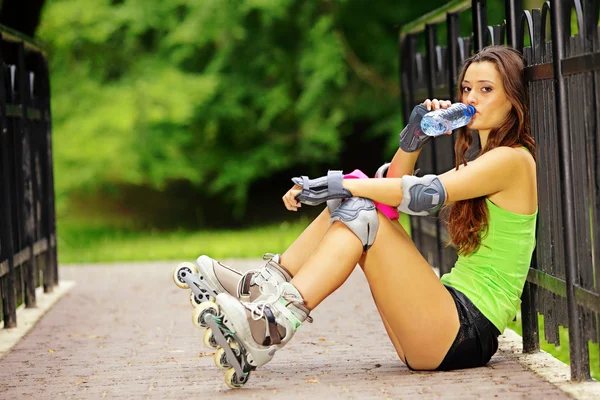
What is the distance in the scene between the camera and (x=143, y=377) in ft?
16.4

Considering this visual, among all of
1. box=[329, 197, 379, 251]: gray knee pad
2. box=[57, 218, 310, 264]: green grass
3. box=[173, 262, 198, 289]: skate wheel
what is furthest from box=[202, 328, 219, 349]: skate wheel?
box=[57, 218, 310, 264]: green grass

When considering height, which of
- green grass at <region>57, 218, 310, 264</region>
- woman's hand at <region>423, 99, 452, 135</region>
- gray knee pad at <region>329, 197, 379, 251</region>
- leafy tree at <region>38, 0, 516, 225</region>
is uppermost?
leafy tree at <region>38, 0, 516, 225</region>

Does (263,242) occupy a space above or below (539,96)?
below

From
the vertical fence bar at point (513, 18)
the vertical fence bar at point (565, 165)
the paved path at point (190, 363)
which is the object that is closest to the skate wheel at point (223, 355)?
the paved path at point (190, 363)

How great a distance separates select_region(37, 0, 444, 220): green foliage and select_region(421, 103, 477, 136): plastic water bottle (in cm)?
1049

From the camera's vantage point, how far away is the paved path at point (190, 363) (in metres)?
4.40

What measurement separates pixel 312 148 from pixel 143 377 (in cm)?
1208

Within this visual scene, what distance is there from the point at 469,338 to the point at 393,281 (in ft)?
1.45

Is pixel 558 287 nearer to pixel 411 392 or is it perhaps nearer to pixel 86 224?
pixel 411 392

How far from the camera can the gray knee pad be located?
169 inches

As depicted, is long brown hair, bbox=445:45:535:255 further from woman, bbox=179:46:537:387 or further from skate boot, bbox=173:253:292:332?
skate boot, bbox=173:253:292:332

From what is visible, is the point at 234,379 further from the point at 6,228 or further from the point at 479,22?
the point at 6,228

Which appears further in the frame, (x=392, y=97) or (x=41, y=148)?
(x=392, y=97)

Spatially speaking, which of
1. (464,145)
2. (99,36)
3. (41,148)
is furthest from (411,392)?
(99,36)
